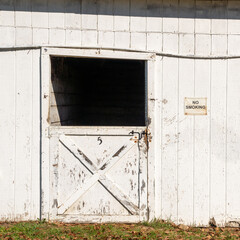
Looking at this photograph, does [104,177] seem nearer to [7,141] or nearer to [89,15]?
[7,141]

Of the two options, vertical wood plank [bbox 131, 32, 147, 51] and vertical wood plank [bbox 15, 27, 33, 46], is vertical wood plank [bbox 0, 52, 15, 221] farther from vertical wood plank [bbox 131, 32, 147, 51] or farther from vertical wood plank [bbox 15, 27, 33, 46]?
vertical wood plank [bbox 131, 32, 147, 51]

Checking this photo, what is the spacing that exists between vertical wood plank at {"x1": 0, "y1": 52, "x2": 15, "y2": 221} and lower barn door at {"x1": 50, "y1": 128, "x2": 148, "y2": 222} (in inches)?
25.7

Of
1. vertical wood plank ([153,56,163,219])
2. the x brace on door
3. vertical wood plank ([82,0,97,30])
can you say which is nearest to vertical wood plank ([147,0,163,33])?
vertical wood plank ([153,56,163,219])

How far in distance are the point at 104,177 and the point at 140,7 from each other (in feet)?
7.96

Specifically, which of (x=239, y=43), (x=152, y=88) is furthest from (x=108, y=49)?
(x=239, y=43)

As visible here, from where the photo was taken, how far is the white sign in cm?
525

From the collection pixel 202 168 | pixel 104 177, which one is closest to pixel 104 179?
pixel 104 177

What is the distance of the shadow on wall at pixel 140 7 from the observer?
201 inches

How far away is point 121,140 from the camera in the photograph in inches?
203

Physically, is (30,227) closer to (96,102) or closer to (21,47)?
(21,47)

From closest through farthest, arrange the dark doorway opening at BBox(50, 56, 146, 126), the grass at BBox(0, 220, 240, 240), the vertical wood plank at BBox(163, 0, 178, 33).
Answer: the grass at BBox(0, 220, 240, 240) → the vertical wood plank at BBox(163, 0, 178, 33) → the dark doorway opening at BBox(50, 56, 146, 126)

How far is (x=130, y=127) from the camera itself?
5.13 metres

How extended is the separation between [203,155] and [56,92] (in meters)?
2.46

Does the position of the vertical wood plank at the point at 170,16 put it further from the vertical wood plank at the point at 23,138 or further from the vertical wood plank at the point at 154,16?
the vertical wood plank at the point at 23,138
